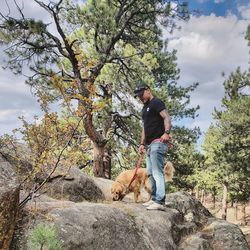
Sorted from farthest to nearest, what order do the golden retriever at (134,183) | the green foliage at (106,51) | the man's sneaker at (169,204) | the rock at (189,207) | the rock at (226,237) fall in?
1. the green foliage at (106,51)
2. the rock at (189,207)
3. the golden retriever at (134,183)
4. the man's sneaker at (169,204)
5. the rock at (226,237)

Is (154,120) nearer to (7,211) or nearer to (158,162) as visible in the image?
(158,162)

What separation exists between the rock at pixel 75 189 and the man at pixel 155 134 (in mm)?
2204

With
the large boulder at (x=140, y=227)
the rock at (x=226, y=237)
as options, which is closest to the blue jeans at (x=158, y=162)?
the large boulder at (x=140, y=227)

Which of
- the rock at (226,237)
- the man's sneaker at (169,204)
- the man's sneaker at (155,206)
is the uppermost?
the man's sneaker at (169,204)

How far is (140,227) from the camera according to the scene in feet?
22.0

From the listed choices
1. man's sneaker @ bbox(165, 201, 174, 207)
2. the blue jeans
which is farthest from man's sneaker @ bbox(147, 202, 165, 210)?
man's sneaker @ bbox(165, 201, 174, 207)

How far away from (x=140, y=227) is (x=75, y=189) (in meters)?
2.77

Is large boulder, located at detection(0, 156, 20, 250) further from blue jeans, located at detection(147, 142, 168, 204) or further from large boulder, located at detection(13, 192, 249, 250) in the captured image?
blue jeans, located at detection(147, 142, 168, 204)

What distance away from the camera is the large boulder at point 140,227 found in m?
5.66

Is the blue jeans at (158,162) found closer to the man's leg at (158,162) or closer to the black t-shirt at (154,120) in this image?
the man's leg at (158,162)

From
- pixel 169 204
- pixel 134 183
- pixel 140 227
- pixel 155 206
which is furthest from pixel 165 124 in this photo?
pixel 169 204

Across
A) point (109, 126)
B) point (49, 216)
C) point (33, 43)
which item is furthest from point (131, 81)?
point (49, 216)

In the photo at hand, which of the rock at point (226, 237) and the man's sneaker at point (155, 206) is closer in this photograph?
the man's sneaker at point (155, 206)

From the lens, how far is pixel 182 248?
7.14 m
